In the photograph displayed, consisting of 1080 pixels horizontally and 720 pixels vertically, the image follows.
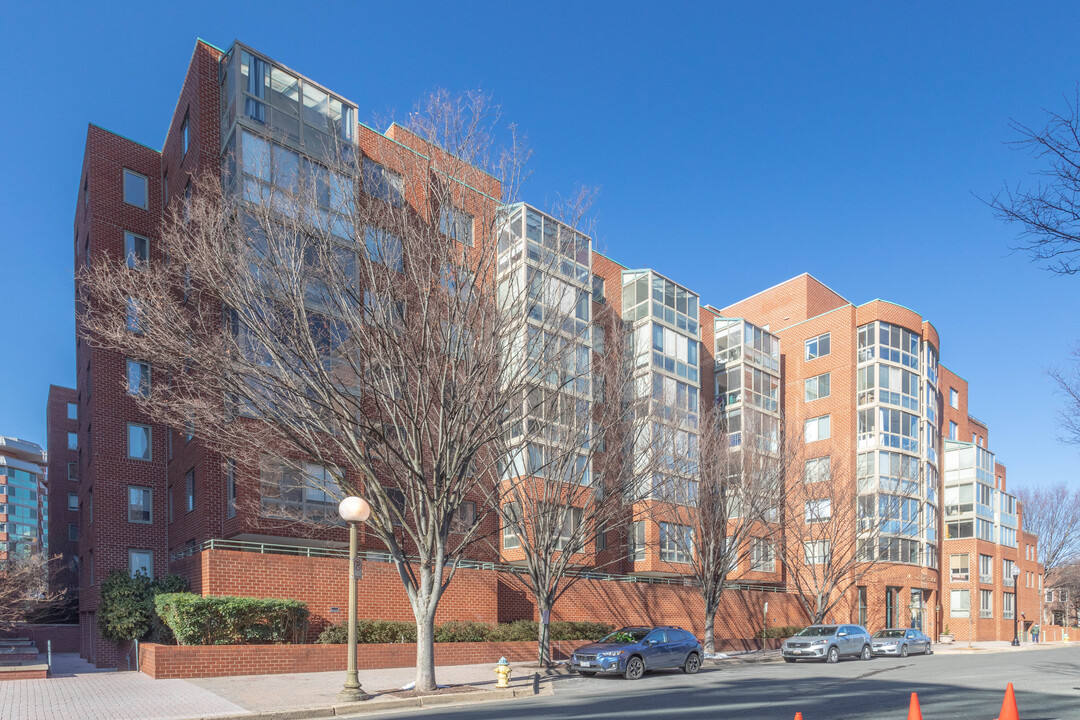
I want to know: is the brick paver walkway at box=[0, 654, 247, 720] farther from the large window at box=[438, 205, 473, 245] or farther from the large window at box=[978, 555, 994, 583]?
the large window at box=[978, 555, 994, 583]

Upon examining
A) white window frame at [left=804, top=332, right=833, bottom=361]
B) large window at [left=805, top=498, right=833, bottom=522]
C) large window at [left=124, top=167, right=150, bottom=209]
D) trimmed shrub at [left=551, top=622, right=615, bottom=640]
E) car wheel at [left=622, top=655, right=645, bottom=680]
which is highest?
large window at [left=124, top=167, right=150, bottom=209]

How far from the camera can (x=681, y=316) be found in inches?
1527

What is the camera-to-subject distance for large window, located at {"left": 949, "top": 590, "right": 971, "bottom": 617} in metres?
49.2

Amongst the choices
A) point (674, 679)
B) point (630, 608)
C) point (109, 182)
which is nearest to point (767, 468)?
point (630, 608)

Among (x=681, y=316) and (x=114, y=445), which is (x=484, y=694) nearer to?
(x=114, y=445)

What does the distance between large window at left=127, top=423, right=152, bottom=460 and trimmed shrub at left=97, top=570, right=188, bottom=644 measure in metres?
7.27

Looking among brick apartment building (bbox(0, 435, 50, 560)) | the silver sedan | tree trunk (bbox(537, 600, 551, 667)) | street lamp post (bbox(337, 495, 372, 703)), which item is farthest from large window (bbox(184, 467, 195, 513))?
brick apartment building (bbox(0, 435, 50, 560))

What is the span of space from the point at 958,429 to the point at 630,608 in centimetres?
3756

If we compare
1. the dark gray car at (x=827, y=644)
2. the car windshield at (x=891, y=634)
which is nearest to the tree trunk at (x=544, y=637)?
the dark gray car at (x=827, y=644)

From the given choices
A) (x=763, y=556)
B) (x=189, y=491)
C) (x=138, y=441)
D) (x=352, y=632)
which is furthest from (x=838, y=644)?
(x=138, y=441)

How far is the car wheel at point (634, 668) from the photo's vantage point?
19688 millimetres

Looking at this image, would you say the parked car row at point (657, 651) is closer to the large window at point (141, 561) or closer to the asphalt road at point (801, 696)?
the asphalt road at point (801, 696)

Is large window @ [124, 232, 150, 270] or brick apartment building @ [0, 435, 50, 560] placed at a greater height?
large window @ [124, 232, 150, 270]

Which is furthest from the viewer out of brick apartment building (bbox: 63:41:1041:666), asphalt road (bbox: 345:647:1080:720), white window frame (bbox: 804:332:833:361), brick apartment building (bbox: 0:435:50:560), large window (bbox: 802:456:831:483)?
brick apartment building (bbox: 0:435:50:560)
